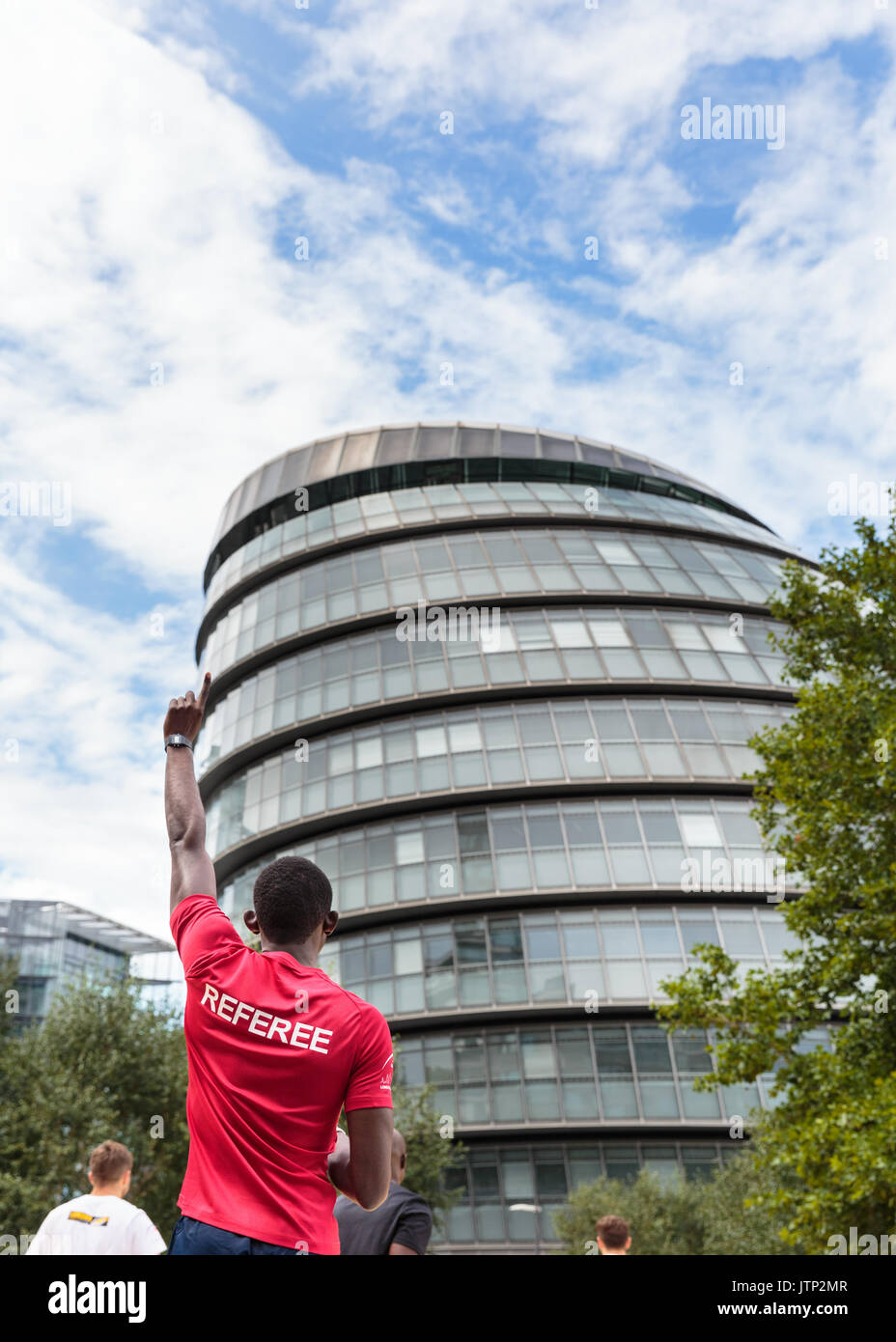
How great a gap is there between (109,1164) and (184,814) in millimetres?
4375

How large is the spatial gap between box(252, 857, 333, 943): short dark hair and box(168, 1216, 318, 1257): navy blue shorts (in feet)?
2.39

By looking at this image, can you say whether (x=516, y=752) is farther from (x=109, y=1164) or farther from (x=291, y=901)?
(x=291, y=901)

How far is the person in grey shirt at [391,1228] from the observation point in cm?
425

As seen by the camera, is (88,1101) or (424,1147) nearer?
(88,1101)

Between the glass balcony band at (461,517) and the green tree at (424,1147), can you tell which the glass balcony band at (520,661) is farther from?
the green tree at (424,1147)

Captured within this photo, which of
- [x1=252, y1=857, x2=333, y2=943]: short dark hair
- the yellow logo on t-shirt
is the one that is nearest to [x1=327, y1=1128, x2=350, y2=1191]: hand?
[x1=252, y1=857, x2=333, y2=943]: short dark hair

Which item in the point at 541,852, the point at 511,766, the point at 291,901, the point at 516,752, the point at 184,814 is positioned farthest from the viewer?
the point at 516,752

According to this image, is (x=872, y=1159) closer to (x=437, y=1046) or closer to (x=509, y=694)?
(x=437, y=1046)

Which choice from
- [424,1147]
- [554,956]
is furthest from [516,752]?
[424,1147]

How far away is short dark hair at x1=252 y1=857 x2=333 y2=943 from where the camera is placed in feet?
9.50

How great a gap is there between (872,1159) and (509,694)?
26902 millimetres

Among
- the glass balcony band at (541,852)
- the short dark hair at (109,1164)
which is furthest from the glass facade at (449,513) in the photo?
the short dark hair at (109,1164)

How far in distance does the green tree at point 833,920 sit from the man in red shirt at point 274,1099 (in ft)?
42.7

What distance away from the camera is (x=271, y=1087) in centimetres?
257
